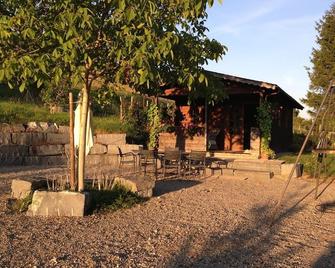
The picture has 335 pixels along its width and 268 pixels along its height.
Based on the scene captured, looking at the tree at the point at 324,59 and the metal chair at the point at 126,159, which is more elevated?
the tree at the point at 324,59

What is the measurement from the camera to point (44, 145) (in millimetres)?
17312

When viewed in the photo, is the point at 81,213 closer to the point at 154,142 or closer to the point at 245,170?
the point at 245,170

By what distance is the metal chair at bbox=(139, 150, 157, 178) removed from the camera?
1416cm

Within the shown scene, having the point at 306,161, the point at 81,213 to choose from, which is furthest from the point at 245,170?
the point at 81,213

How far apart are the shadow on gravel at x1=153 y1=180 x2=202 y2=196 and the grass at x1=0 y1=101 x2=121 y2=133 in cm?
673

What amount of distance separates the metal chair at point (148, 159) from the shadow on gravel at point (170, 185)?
3.19 ft

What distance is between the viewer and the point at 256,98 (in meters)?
19.7

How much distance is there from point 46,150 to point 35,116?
1.88 meters

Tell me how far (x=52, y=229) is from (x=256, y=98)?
13.9 m

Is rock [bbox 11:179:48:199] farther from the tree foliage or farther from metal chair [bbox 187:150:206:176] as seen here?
metal chair [bbox 187:150:206:176]

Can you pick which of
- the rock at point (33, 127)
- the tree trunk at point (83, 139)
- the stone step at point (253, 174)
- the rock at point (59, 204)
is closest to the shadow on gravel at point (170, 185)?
the stone step at point (253, 174)

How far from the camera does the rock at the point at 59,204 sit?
26.2ft

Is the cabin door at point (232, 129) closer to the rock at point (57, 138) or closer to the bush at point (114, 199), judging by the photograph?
the rock at point (57, 138)

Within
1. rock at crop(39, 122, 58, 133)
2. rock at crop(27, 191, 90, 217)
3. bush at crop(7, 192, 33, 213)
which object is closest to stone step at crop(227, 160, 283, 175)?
rock at crop(39, 122, 58, 133)
